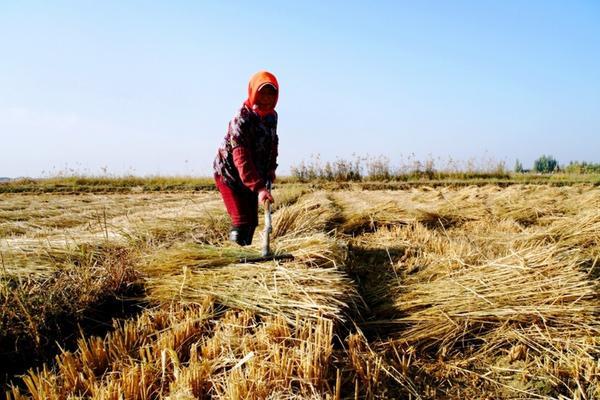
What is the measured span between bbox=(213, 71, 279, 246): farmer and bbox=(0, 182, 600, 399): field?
0.45m

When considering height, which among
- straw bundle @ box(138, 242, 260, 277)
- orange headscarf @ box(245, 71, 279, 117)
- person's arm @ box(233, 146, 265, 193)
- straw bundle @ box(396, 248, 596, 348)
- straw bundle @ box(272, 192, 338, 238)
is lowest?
straw bundle @ box(396, 248, 596, 348)

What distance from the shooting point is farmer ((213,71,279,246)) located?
2.74m

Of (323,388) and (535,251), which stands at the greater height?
(535,251)

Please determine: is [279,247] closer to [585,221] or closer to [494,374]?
[494,374]

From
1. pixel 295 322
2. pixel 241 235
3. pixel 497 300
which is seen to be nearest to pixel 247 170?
pixel 241 235

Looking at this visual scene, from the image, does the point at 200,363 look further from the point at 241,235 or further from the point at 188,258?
the point at 241,235

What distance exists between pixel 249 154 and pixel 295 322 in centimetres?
135

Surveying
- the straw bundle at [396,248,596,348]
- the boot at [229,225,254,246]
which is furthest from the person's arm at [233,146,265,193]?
the straw bundle at [396,248,596,348]

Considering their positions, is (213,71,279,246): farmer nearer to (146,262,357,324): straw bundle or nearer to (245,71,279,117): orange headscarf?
(245,71,279,117): orange headscarf

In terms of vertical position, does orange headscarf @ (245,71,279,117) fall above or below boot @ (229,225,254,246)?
above

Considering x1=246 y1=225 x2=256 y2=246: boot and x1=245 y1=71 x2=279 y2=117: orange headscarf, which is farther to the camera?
x1=246 y1=225 x2=256 y2=246: boot

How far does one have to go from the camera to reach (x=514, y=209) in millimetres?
4590

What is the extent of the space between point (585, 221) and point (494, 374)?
7.54 feet

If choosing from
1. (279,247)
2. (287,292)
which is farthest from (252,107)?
(287,292)
